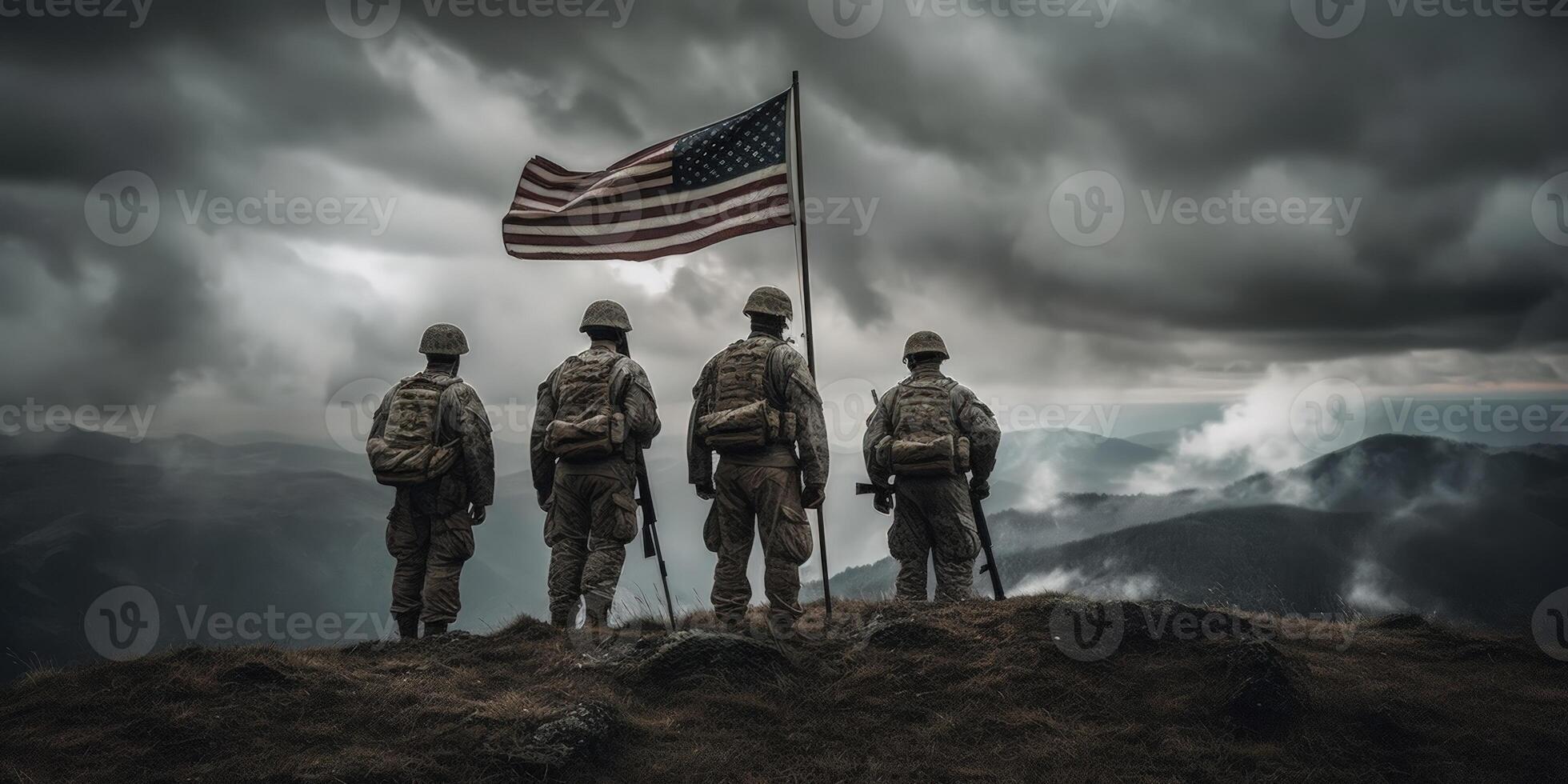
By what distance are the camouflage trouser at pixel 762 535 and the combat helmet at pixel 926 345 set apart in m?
3.44

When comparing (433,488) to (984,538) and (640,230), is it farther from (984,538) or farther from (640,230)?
(984,538)

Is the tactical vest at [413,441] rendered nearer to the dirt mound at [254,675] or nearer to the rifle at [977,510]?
the dirt mound at [254,675]

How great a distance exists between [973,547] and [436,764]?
7405mm

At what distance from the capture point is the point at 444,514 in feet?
36.3

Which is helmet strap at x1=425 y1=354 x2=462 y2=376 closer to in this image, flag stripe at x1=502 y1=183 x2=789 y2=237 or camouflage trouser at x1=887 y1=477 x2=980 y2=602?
flag stripe at x1=502 y1=183 x2=789 y2=237

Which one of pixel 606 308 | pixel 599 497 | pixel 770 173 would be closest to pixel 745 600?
pixel 599 497

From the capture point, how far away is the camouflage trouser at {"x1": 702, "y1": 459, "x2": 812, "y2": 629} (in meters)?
9.93

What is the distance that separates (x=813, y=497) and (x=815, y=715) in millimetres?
2669

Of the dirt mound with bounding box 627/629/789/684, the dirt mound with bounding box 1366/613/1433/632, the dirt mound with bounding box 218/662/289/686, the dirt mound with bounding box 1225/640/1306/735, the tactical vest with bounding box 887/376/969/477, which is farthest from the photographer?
the tactical vest with bounding box 887/376/969/477

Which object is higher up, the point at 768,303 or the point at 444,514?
the point at 768,303

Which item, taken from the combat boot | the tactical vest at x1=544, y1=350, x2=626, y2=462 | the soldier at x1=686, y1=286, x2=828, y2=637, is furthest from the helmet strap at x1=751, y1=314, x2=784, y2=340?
the combat boot

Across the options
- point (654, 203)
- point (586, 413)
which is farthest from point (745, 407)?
point (654, 203)

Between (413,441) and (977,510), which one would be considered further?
(977,510)

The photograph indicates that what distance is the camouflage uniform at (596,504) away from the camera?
1051 centimetres
